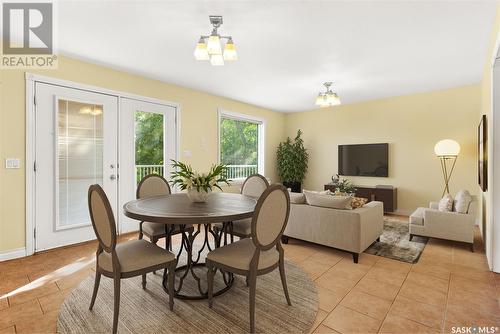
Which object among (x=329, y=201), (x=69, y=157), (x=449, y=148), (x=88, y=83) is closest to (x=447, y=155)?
(x=449, y=148)

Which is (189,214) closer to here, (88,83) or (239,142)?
(88,83)

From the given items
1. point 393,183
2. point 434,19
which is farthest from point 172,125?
point 393,183

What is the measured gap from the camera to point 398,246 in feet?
10.8

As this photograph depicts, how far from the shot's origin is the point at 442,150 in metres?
4.24

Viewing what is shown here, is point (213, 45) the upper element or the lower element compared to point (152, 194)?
upper

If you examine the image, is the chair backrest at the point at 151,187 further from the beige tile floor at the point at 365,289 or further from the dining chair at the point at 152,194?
the beige tile floor at the point at 365,289

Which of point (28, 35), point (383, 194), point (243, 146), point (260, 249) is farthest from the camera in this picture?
point (243, 146)

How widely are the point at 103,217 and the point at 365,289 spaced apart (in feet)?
7.36

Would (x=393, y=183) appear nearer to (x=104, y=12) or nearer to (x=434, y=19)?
(x=434, y=19)

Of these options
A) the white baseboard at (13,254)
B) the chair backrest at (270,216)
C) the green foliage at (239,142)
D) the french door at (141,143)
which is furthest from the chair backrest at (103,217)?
the green foliage at (239,142)

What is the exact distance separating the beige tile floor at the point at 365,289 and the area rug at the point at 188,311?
116 mm

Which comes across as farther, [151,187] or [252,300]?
[151,187]

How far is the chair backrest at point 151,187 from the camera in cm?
281

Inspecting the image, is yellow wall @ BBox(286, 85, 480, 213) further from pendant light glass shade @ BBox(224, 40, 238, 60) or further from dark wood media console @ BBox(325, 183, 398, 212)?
pendant light glass shade @ BBox(224, 40, 238, 60)
